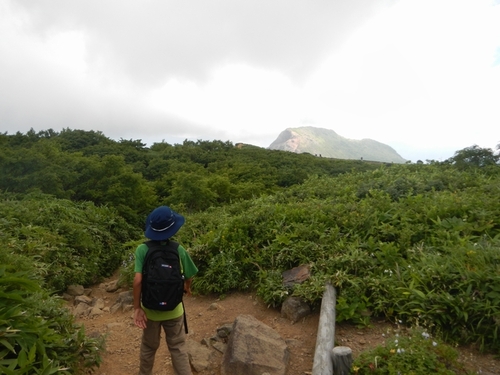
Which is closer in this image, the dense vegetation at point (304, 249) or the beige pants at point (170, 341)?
the beige pants at point (170, 341)

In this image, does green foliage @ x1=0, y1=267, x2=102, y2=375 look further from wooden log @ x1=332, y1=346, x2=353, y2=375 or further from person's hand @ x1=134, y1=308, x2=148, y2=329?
wooden log @ x1=332, y1=346, x2=353, y2=375

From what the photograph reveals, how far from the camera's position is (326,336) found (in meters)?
3.58

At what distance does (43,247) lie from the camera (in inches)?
253

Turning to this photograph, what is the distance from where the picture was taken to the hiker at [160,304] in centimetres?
314

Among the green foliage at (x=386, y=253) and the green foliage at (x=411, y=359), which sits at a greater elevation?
the green foliage at (x=386, y=253)

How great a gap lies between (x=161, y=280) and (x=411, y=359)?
2228 mm

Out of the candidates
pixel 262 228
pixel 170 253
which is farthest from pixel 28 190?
pixel 170 253

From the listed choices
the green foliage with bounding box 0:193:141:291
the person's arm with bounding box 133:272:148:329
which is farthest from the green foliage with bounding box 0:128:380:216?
the person's arm with bounding box 133:272:148:329

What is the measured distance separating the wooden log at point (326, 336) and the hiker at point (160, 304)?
48.5 inches

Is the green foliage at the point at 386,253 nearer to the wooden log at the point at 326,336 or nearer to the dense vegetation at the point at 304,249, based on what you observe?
the dense vegetation at the point at 304,249

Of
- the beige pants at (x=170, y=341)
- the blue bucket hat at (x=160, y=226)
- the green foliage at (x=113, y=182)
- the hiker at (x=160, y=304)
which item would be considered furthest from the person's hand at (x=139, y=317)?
the green foliage at (x=113, y=182)

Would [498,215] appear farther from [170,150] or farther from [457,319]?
[170,150]

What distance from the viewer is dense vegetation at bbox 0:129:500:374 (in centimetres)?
345

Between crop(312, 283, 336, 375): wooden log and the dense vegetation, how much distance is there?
0.14 m
